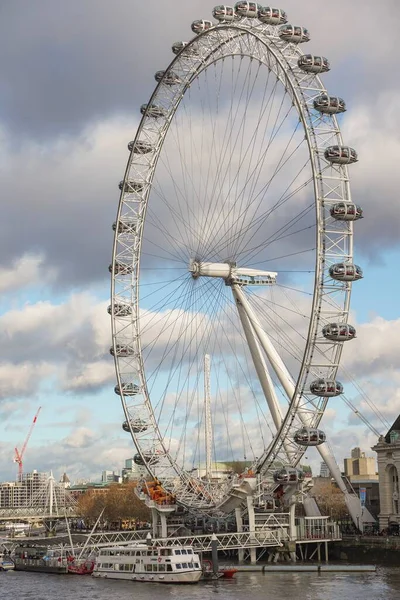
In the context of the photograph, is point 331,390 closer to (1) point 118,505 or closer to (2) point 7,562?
(2) point 7,562

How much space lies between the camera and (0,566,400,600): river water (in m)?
54.2

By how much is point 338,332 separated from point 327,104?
565 inches

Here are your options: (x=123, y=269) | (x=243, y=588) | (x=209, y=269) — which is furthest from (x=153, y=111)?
(x=243, y=588)

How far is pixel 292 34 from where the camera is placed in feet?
221

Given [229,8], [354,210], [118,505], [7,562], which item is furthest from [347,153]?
[118,505]

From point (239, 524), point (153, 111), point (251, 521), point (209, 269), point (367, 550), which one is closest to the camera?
point (367, 550)

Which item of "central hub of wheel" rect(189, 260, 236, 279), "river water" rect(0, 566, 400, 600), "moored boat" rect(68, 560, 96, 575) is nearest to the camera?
"river water" rect(0, 566, 400, 600)

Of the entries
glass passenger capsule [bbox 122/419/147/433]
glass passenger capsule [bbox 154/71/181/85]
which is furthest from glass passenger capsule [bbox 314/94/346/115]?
glass passenger capsule [bbox 122/419/147/433]

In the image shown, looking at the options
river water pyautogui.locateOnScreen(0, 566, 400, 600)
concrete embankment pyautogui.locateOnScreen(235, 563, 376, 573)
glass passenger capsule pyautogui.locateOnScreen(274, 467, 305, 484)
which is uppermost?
glass passenger capsule pyautogui.locateOnScreen(274, 467, 305, 484)

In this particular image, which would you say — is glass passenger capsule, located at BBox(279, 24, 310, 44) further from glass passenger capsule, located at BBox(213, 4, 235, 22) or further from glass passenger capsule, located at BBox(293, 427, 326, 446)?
glass passenger capsule, located at BBox(293, 427, 326, 446)

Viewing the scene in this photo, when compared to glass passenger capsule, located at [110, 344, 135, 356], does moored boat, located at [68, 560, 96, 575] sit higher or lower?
lower

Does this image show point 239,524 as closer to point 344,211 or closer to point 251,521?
point 251,521

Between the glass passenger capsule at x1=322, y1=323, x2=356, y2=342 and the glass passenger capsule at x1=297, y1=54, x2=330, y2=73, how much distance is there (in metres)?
16.3

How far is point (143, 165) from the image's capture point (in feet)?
278
